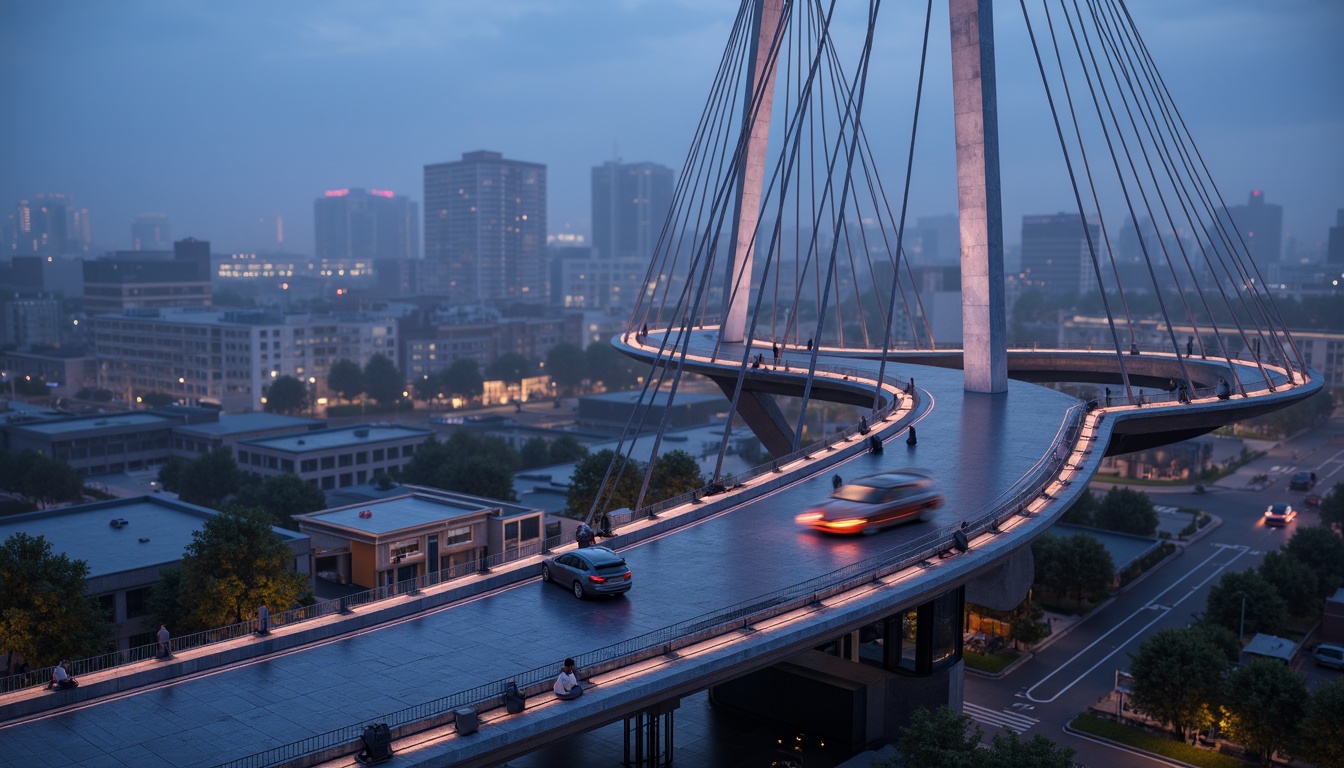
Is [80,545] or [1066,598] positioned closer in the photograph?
[80,545]

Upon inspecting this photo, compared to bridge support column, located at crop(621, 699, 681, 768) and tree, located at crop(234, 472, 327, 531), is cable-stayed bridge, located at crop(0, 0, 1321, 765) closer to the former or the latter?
bridge support column, located at crop(621, 699, 681, 768)

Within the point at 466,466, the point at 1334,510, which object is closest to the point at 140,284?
the point at 466,466

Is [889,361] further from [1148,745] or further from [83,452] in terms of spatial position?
[83,452]

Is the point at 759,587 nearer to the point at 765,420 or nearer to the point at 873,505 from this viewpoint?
the point at 873,505

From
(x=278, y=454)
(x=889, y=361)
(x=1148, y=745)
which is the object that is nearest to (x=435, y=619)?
(x=1148, y=745)

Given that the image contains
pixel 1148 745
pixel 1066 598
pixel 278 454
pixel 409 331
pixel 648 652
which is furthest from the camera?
pixel 409 331

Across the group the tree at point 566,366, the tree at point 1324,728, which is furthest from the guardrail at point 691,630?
the tree at point 566,366
